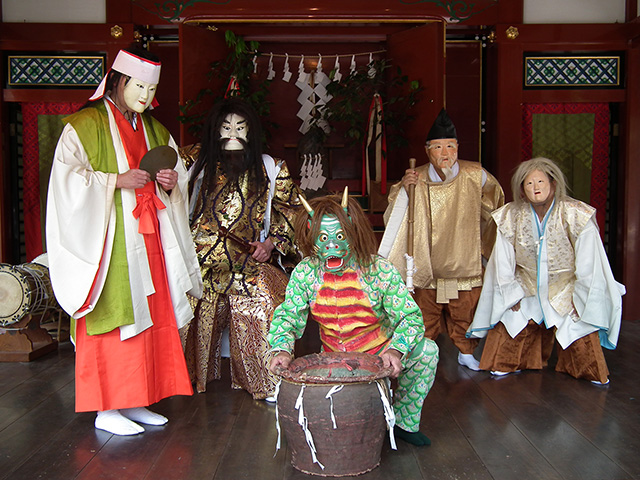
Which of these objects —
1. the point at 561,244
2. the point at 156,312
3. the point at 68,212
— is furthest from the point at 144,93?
the point at 561,244

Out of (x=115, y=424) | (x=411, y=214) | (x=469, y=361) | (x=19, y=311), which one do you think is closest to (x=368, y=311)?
(x=115, y=424)

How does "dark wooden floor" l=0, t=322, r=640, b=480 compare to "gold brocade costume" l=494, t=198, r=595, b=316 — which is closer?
"dark wooden floor" l=0, t=322, r=640, b=480

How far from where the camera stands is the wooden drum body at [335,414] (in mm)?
2297

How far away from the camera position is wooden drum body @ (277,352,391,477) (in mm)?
2297

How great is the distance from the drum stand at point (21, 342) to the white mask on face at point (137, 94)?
200 centimetres

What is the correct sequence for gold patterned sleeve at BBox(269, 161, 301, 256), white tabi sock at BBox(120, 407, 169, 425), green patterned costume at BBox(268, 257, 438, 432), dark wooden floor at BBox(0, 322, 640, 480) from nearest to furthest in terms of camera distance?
dark wooden floor at BBox(0, 322, 640, 480) → green patterned costume at BBox(268, 257, 438, 432) → white tabi sock at BBox(120, 407, 169, 425) → gold patterned sleeve at BBox(269, 161, 301, 256)

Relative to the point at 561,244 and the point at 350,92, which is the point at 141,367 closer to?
the point at 561,244

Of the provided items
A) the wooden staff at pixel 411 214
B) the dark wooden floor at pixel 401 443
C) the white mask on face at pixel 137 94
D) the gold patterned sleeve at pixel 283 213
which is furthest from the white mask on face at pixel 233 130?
the dark wooden floor at pixel 401 443

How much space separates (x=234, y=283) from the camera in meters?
3.58

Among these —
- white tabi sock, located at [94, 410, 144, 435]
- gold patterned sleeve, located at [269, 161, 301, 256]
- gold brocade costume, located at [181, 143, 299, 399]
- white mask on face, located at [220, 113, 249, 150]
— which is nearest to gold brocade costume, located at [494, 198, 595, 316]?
gold patterned sleeve, located at [269, 161, 301, 256]

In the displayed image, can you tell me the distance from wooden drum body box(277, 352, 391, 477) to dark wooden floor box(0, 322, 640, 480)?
112 mm

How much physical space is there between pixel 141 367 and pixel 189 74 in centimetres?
265

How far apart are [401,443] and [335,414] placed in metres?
0.57

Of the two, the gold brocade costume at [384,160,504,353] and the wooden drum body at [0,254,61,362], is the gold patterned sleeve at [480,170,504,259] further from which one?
the wooden drum body at [0,254,61,362]
